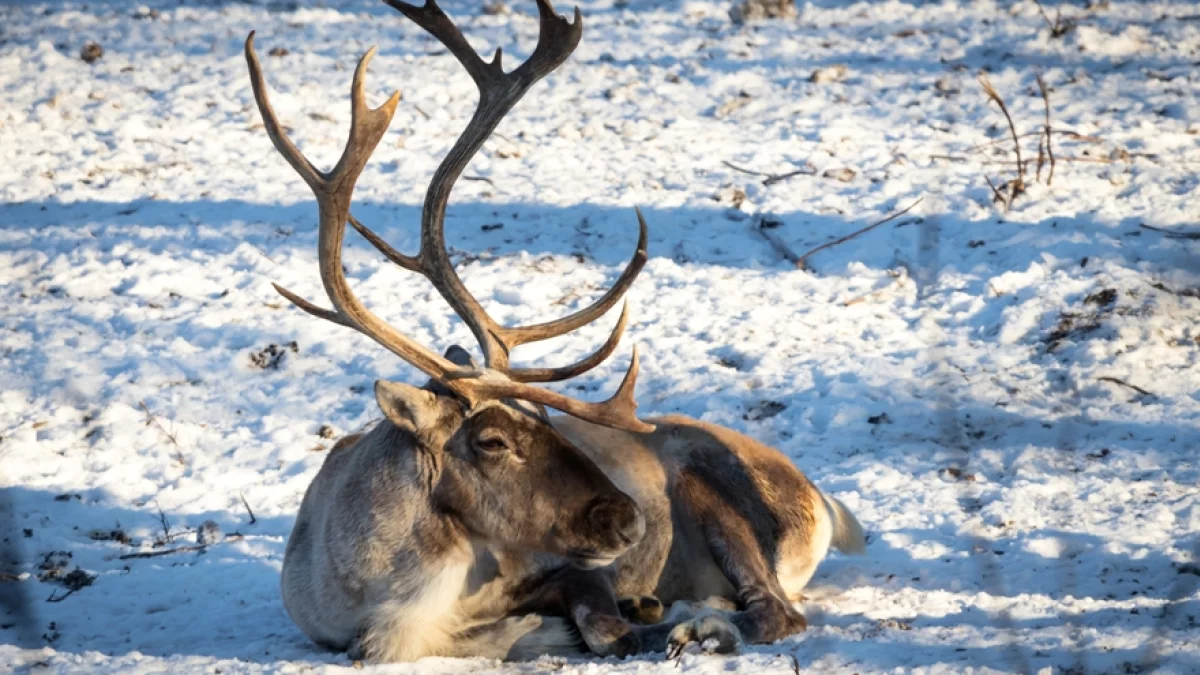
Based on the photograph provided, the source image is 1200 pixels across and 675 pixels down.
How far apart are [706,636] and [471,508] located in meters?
1.00

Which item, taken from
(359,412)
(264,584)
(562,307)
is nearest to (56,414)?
(359,412)

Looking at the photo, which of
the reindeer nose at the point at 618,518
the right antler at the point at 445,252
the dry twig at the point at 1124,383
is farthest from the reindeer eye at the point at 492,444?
the dry twig at the point at 1124,383

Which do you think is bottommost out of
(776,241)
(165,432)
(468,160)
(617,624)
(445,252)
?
(165,432)

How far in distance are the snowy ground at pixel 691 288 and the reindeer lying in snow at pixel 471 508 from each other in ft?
0.70

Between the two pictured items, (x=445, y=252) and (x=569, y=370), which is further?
(x=445, y=252)

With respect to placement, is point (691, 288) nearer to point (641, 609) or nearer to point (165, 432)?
point (165, 432)

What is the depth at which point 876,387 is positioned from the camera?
23.5ft

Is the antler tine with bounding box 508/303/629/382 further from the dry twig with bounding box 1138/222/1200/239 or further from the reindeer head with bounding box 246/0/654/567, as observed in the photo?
the dry twig with bounding box 1138/222/1200/239

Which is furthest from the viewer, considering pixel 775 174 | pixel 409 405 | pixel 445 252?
pixel 775 174

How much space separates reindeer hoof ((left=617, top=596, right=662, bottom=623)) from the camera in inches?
200

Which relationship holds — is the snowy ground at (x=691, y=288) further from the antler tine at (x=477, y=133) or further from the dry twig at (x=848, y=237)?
the antler tine at (x=477, y=133)

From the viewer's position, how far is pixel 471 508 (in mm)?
4742

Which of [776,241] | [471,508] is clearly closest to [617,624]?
[471,508]

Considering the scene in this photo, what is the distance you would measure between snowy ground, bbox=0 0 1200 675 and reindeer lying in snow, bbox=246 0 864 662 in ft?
0.70
